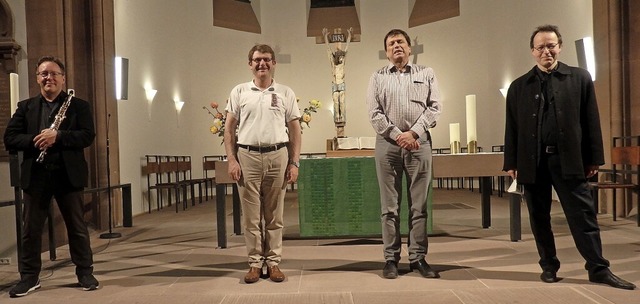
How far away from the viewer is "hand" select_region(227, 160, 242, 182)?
3.46 metres

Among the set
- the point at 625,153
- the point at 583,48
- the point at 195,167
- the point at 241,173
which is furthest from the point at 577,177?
the point at 195,167

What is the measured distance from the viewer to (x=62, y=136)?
3312 millimetres

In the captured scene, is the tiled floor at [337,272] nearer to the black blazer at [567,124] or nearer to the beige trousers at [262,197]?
the beige trousers at [262,197]

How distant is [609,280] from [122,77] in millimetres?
6776

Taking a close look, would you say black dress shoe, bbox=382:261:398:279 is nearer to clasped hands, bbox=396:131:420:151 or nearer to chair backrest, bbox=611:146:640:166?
clasped hands, bbox=396:131:420:151

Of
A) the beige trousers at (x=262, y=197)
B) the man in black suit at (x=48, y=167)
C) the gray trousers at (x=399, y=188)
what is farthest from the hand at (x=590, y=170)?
the man in black suit at (x=48, y=167)

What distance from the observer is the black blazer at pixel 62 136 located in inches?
130

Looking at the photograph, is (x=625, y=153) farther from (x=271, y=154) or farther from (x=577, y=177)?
(x=271, y=154)

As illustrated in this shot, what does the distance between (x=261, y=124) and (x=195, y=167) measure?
857cm

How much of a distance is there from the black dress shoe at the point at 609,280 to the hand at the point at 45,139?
10.8ft

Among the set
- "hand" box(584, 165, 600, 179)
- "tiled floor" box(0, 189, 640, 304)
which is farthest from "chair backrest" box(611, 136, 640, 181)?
"hand" box(584, 165, 600, 179)

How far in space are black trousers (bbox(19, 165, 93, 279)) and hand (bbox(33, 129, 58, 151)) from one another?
20 cm

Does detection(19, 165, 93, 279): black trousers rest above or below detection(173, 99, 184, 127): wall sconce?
below

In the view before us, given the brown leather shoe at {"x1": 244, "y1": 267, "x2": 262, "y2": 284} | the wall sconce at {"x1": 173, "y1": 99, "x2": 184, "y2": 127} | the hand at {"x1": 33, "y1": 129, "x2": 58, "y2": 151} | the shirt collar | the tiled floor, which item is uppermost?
the wall sconce at {"x1": 173, "y1": 99, "x2": 184, "y2": 127}
